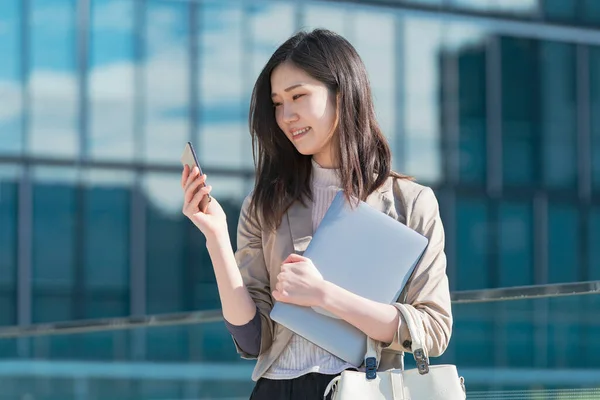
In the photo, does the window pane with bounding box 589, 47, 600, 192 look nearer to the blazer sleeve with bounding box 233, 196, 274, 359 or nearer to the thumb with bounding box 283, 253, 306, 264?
the blazer sleeve with bounding box 233, 196, 274, 359

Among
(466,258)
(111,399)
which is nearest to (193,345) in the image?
(111,399)

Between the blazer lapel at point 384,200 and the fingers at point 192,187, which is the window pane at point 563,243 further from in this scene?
the fingers at point 192,187

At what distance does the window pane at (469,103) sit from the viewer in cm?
1764

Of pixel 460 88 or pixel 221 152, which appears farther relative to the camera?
pixel 460 88

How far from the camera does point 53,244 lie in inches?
611

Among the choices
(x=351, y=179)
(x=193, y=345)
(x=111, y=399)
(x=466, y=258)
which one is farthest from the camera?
(x=466, y=258)

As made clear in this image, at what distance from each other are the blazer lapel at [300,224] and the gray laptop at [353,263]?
63 millimetres

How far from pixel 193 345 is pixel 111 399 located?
70cm

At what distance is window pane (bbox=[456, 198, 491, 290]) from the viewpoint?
17172 mm

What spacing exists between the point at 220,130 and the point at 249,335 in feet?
47.4

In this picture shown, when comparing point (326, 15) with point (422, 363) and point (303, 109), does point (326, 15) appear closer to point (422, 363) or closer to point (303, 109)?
point (303, 109)

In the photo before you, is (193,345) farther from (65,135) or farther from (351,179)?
(65,135)

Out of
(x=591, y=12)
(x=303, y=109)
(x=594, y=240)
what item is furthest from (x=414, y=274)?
(x=591, y=12)

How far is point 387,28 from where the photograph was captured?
17.3 metres
